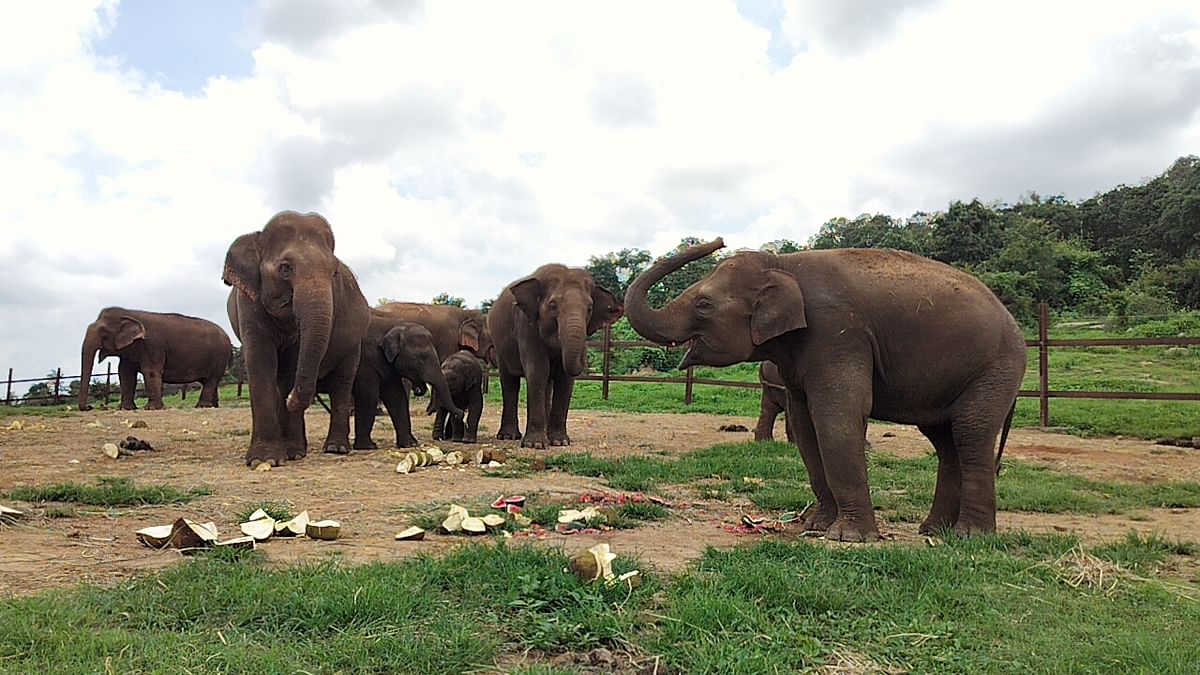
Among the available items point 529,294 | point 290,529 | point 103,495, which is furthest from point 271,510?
point 529,294

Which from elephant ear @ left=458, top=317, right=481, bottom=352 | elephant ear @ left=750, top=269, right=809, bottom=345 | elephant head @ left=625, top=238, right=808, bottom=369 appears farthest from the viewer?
elephant ear @ left=458, top=317, right=481, bottom=352

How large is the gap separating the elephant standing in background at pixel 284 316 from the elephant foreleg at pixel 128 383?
14.3 meters

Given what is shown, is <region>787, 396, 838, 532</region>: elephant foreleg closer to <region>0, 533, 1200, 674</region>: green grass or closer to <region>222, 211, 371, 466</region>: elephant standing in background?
<region>0, 533, 1200, 674</region>: green grass

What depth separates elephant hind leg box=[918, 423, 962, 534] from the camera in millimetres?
6875

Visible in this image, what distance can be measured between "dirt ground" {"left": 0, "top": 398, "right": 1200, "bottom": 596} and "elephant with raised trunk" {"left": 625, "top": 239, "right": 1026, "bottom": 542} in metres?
0.72

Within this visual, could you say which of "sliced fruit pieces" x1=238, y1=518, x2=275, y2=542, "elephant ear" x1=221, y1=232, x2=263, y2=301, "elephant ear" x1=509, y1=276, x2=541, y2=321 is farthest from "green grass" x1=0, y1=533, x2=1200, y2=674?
"elephant ear" x1=509, y1=276, x2=541, y2=321

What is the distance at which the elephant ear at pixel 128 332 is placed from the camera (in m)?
23.6

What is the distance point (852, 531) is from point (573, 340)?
20.9ft

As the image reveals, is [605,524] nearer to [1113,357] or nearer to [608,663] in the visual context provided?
[608,663]

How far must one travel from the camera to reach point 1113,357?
2494 centimetres

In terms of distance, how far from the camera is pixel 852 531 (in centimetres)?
614

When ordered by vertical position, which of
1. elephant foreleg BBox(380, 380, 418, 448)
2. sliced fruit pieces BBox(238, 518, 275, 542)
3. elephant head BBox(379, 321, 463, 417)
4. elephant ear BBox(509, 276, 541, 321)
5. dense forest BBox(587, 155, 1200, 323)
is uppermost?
dense forest BBox(587, 155, 1200, 323)

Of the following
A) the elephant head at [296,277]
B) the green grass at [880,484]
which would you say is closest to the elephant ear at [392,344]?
the elephant head at [296,277]

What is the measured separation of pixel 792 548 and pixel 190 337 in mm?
24161
